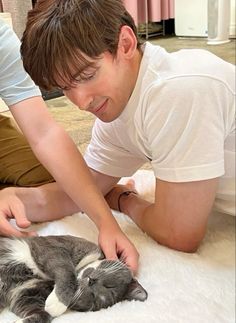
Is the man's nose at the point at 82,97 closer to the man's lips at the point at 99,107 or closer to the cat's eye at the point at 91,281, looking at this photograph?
the man's lips at the point at 99,107

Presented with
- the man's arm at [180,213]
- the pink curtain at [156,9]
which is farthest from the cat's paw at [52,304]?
the pink curtain at [156,9]

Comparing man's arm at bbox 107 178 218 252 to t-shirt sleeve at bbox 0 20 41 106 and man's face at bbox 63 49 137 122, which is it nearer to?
man's face at bbox 63 49 137 122

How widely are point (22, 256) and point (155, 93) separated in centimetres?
32

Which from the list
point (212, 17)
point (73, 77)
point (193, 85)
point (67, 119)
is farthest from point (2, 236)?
point (212, 17)

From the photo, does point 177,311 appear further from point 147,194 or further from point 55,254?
point 147,194

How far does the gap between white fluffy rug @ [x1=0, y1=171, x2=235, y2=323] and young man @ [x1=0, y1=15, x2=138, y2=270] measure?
4 cm

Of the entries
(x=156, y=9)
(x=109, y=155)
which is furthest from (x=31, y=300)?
(x=156, y=9)

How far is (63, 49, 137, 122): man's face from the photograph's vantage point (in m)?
0.73

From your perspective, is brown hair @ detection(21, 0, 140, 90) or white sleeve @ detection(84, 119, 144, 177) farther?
white sleeve @ detection(84, 119, 144, 177)

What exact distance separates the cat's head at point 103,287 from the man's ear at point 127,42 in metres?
0.32

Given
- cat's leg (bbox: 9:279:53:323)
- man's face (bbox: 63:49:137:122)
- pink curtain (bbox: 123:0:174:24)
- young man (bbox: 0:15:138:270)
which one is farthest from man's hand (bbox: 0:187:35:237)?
pink curtain (bbox: 123:0:174:24)

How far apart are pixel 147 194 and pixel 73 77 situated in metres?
0.45

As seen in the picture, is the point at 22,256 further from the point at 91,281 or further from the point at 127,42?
the point at 127,42

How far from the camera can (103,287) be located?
682 millimetres
